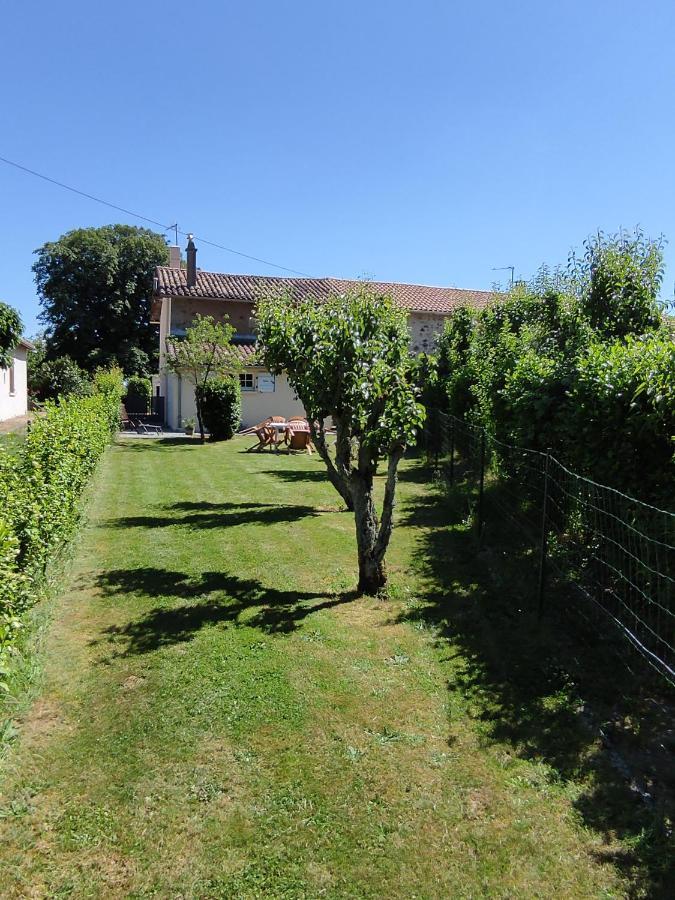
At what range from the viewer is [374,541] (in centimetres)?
662

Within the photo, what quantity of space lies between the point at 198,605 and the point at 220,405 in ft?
57.1

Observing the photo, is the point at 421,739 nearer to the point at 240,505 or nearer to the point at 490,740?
the point at 490,740

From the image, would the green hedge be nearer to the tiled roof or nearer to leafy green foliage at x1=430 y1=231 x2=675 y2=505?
leafy green foliage at x1=430 y1=231 x2=675 y2=505

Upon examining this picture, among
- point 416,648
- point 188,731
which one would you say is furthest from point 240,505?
point 188,731

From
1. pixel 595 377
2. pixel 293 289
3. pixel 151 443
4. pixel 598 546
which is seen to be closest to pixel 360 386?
pixel 595 377

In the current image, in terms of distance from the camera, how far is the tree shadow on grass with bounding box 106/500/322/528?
975 cm

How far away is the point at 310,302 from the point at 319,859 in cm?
574

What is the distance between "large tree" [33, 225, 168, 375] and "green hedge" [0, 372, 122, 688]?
40017 millimetres

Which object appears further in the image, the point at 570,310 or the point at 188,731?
the point at 570,310

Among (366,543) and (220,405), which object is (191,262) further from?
(366,543)

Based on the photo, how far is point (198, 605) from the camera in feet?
20.5

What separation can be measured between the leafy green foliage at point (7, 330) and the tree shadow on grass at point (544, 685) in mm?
14318

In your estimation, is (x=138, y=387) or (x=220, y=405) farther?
(x=138, y=387)

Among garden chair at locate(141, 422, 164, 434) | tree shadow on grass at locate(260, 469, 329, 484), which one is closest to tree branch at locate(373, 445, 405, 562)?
tree shadow on grass at locate(260, 469, 329, 484)
